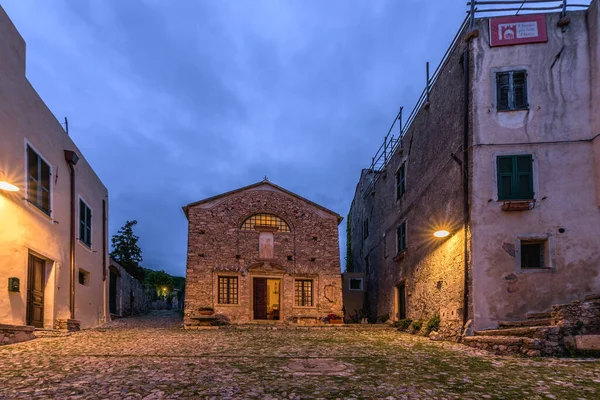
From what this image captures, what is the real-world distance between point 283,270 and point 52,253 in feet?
32.3

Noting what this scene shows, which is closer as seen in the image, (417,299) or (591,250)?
(591,250)

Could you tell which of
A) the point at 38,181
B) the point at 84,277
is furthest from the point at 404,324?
the point at 38,181

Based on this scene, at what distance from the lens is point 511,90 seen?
11.2m

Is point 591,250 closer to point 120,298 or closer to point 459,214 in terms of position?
point 459,214

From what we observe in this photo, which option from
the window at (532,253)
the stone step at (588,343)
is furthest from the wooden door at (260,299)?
the stone step at (588,343)

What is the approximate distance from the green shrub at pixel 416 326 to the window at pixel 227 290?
7.94 metres

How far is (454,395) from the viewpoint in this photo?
5.09 m

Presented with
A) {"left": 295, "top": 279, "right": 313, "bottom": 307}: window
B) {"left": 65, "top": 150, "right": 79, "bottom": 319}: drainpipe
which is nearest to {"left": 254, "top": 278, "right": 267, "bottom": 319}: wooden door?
{"left": 295, "top": 279, "right": 313, "bottom": 307}: window

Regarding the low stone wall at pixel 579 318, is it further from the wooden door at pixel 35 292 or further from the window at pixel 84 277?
the window at pixel 84 277

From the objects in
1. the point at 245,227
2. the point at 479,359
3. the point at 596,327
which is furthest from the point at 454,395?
the point at 245,227

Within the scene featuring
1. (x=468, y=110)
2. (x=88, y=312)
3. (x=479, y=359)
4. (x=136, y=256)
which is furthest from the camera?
(x=136, y=256)

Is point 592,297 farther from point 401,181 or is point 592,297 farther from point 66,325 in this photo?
point 66,325

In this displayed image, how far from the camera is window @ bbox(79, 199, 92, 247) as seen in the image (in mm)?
14438

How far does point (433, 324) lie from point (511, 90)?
22.8 ft
